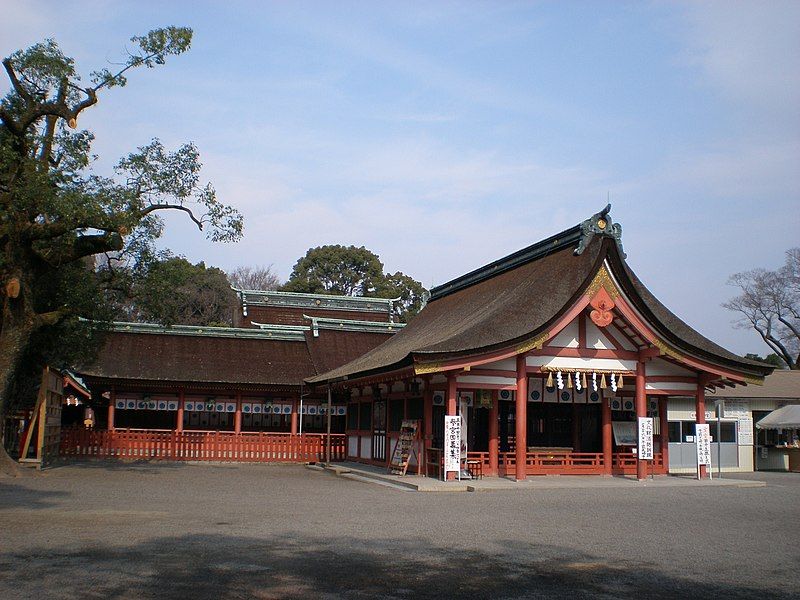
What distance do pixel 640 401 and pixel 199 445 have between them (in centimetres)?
1497

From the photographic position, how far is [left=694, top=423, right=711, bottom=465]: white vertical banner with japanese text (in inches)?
826

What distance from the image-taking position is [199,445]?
26984 millimetres

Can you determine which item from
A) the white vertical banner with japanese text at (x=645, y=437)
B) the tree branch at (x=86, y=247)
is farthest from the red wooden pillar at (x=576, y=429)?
the tree branch at (x=86, y=247)

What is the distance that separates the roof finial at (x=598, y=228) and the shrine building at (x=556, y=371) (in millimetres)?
33

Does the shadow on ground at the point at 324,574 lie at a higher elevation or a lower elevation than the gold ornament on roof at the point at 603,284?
lower

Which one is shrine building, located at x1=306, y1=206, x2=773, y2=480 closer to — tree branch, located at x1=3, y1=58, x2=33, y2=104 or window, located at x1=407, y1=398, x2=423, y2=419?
window, located at x1=407, y1=398, x2=423, y2=419

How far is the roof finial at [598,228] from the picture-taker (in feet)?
69.8

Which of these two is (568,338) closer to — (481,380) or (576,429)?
(481,380)

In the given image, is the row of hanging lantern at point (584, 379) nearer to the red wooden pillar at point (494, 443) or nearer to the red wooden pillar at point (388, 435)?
the red wooden pillar at point (494, 443)

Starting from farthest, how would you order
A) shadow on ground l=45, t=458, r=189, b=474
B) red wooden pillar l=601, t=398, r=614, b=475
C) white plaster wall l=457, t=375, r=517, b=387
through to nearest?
shadow on ground l=45, t=458, r=189, b=474 < red wooden pillar l=601, t=398, r=614, b=475 < white plaster wall l=457, t=375, r=517, b=387

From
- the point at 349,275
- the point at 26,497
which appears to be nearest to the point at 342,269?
the point at 349,275

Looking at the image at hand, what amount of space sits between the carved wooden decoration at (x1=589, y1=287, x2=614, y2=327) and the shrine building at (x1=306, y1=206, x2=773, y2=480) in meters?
0.03

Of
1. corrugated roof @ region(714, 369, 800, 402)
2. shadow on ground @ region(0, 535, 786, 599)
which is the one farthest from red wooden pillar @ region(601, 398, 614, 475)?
shadow on ground @ region(0, 535, 786, 599)

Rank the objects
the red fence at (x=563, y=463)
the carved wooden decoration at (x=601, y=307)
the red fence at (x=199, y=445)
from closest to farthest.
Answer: the carved wooden decoration at (x=601, y=307), the red fence at (x=563, y=463), the red fence at (x=199, y=445)
